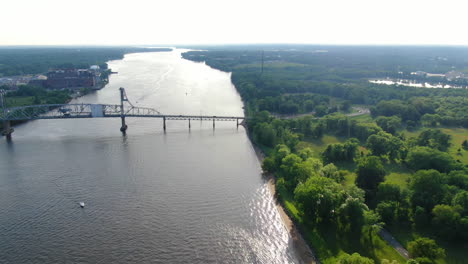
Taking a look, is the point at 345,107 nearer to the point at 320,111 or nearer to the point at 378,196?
the point at 320,111

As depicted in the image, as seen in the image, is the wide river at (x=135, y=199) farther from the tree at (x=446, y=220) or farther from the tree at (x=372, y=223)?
the tree at (x=446, y=220)

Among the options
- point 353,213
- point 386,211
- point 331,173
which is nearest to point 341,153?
point 331,173

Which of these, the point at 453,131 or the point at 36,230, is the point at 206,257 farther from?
the point at 453,131

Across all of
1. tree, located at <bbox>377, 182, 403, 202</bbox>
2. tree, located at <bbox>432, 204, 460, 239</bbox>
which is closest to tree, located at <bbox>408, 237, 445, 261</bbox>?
tree, located at <bbox>432, 204, 460, 239</bbox>

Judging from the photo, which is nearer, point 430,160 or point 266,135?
point 430,160

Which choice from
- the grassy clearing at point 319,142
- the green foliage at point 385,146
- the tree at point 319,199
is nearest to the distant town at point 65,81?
the grassy clearing at point 319,142
